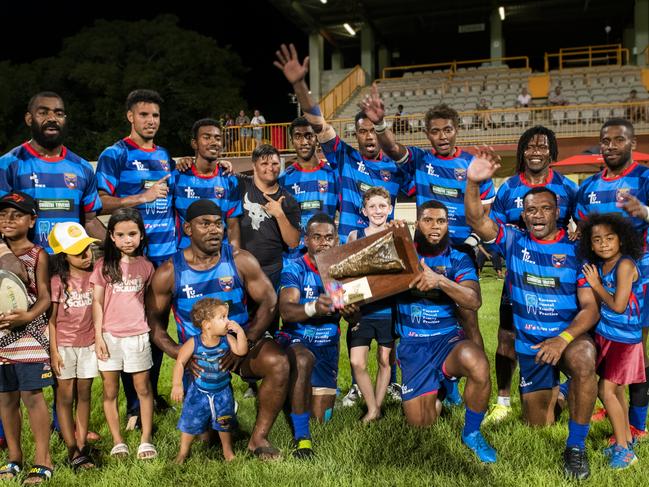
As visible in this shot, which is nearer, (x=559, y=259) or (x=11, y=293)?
(x=11, y=293)

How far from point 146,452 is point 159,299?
111 centimetres

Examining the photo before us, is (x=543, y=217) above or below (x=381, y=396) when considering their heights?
above

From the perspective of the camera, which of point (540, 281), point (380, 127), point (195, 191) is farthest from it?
point (195, 191)

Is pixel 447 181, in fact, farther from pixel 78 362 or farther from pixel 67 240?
pixel 78 362

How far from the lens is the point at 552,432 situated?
4.48 metres

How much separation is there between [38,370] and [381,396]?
107 inches

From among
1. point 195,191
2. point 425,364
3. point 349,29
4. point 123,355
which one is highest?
point 349,29

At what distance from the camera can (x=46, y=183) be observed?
4.70 metres

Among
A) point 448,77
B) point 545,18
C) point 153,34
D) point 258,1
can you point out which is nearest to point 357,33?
point 448,77

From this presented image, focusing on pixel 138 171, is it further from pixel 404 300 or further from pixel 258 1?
pixel 258 1

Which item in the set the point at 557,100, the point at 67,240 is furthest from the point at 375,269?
the point at 557,100

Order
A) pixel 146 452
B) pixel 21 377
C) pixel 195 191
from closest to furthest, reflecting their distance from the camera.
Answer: pixel 21 377 → pixel 146 452 → pixel 195 191

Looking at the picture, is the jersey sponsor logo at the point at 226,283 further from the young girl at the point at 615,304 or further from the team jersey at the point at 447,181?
the young girl at the point at 615,304

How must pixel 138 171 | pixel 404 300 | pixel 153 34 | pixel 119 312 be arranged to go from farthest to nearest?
pixel 153 34
pixel 138 171
pixel 404 300
pixel 119 312
